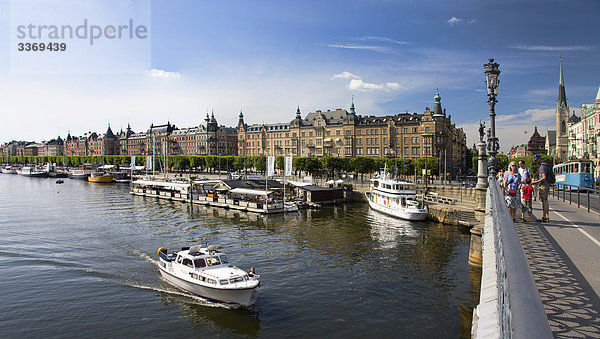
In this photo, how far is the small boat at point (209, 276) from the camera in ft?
65.2

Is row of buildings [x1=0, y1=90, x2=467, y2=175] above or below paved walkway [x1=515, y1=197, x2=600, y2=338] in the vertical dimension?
above

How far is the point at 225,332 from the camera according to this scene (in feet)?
58.3

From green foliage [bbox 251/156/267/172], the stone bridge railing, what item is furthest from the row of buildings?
the stone bridge railing

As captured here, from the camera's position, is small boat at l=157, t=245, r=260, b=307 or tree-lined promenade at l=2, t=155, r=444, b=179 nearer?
small boat at l=157, t=245, r=260, b=307

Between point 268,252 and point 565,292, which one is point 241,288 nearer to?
point 268,252

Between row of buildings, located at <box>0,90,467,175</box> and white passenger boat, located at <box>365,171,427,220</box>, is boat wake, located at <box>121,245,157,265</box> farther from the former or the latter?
row of buildings, located at <box>0,90,467,175</box>

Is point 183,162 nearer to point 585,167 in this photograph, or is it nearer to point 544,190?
point 585,167

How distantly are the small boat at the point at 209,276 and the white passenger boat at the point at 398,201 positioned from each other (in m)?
30.8

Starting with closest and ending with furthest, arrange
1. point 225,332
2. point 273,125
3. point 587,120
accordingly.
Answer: point 225,332 → point 587,120 → point 273,125

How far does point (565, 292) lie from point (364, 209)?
5169cm

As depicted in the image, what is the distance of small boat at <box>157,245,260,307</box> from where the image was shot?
19.9 m

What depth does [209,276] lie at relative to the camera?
813 inches

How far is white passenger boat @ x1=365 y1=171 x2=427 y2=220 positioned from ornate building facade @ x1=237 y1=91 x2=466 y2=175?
3859cm

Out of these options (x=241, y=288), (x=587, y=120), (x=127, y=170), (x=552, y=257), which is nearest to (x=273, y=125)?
(x=127, y=170)
